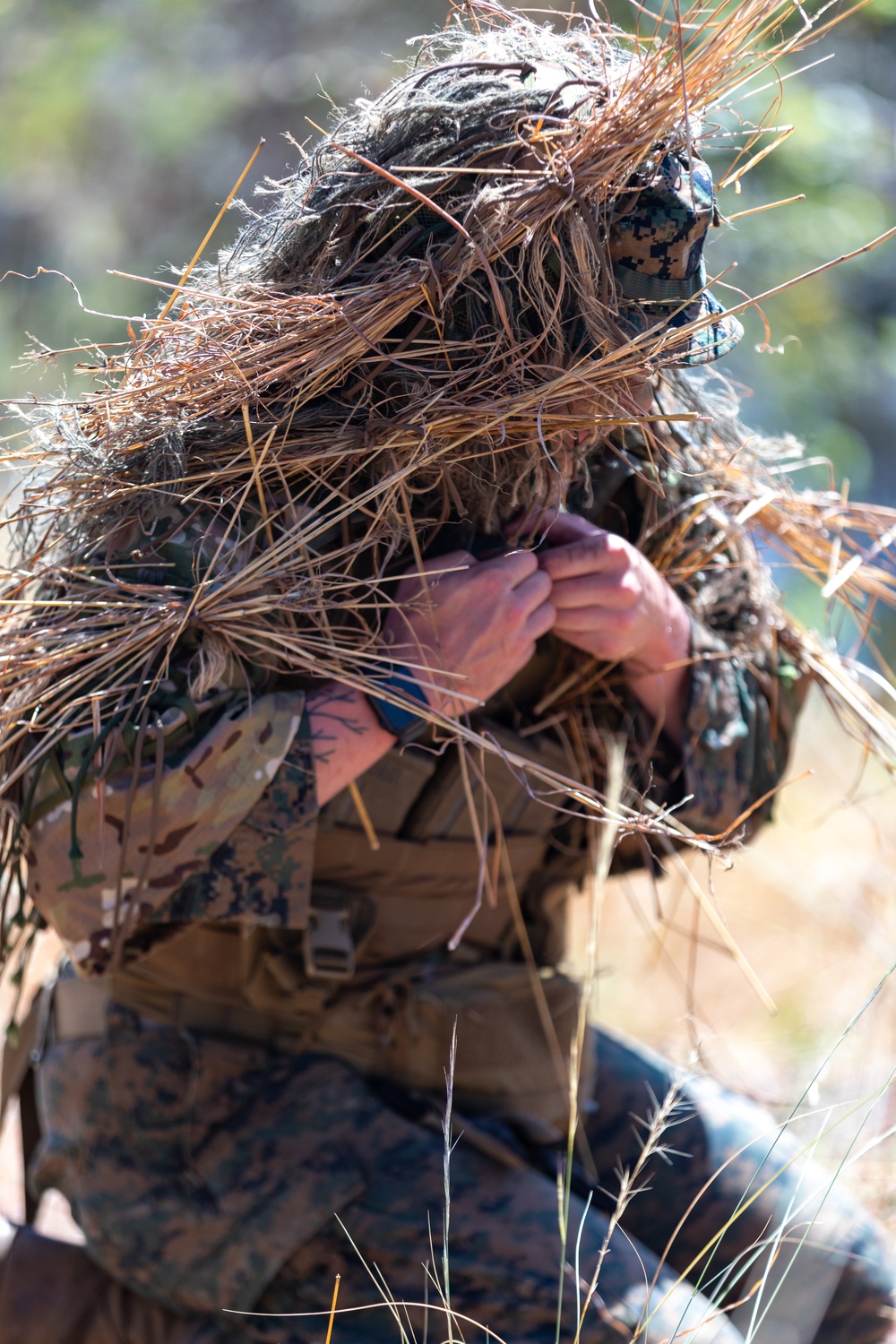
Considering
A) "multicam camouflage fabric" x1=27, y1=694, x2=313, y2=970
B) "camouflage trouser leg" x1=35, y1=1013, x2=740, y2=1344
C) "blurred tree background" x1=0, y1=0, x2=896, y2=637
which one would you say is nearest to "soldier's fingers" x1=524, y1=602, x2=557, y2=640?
"multicam camouflage fabric" x1=27, y1=694, x2=313, y2=970

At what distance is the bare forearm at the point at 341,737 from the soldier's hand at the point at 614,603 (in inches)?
12.8

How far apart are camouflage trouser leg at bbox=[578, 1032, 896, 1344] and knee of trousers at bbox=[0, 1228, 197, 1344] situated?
71 cm

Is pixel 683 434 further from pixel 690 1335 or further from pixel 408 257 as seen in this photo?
pixel 690 1335

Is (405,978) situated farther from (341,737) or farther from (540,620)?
(540,620)

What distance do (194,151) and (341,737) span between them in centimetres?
670

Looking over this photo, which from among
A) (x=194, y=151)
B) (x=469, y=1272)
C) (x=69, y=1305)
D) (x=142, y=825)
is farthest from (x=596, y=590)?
(x=194, y=151)

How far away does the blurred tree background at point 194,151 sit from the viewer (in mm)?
5953

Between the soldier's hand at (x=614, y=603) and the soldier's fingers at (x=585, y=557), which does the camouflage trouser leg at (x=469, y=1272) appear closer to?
the soldier's hand at (x=614, y=603)

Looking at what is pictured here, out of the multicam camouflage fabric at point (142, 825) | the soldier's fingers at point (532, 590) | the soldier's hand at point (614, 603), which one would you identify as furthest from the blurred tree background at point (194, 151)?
the multicam camouflage fabric at point (142, 825)

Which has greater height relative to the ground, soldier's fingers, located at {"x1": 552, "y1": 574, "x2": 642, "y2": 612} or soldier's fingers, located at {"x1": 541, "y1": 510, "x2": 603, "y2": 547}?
soldier's fingers, located at {"x1": 541, "y1": 510, "x2": 603, "y2": 547}

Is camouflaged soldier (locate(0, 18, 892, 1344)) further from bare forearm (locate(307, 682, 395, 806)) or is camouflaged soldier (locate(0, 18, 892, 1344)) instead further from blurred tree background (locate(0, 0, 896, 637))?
blurred tree background (locate(0, 0, 896, 637))

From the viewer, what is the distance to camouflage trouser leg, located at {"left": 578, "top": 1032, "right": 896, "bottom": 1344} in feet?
6.37

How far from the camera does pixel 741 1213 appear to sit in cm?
191

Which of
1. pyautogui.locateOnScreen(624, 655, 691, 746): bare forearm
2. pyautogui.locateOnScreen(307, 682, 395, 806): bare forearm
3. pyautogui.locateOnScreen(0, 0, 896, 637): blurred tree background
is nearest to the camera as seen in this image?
pyautogui.locateOnScreen(307, 682, 395, 806): bare forearm
